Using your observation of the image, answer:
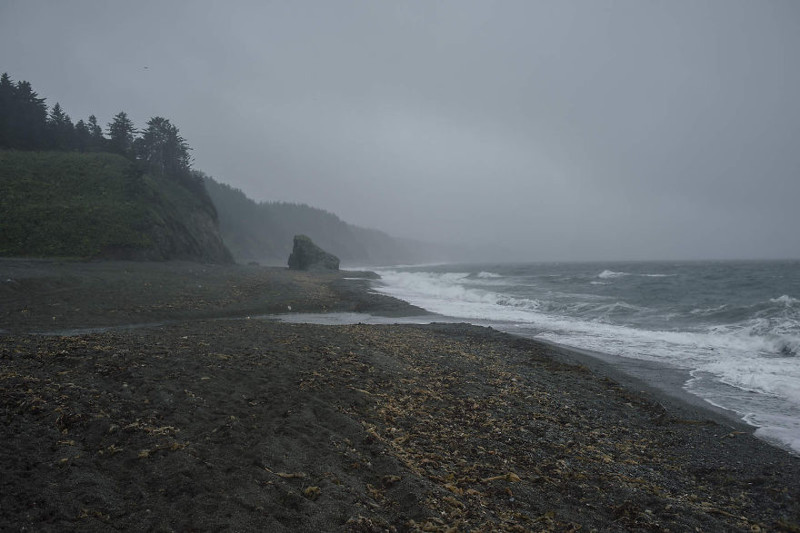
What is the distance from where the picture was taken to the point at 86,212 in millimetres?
34906

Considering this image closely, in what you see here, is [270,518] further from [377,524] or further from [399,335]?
[399,335]

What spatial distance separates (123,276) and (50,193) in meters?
18.6

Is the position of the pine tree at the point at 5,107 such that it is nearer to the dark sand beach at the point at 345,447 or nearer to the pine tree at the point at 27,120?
A: the pine tree at the point at 27,120

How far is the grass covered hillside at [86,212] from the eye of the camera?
99.3 feet

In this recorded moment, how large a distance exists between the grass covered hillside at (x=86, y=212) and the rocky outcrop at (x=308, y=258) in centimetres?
1814

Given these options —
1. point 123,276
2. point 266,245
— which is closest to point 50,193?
point 123,276

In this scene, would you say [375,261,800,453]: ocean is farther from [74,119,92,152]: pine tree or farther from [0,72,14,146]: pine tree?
[74,119,92,152]: pine tree

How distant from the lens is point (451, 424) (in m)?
7.46

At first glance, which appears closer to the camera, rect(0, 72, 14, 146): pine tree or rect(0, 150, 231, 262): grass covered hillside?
rect(0, 150, 231, 262): grass covered hillside

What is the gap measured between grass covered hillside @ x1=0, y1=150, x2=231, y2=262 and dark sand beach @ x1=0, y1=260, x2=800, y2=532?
77.6ft

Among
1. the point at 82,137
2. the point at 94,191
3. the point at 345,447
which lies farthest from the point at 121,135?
the point at 345,447

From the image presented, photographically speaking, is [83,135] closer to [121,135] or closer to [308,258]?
[121,135]

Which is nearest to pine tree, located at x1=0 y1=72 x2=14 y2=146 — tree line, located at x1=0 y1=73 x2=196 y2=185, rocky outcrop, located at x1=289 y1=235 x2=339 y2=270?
tree line, located at x1=0 y1=73 x2=196 y2=185

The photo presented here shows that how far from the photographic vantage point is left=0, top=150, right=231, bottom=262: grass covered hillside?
30.3 meters
